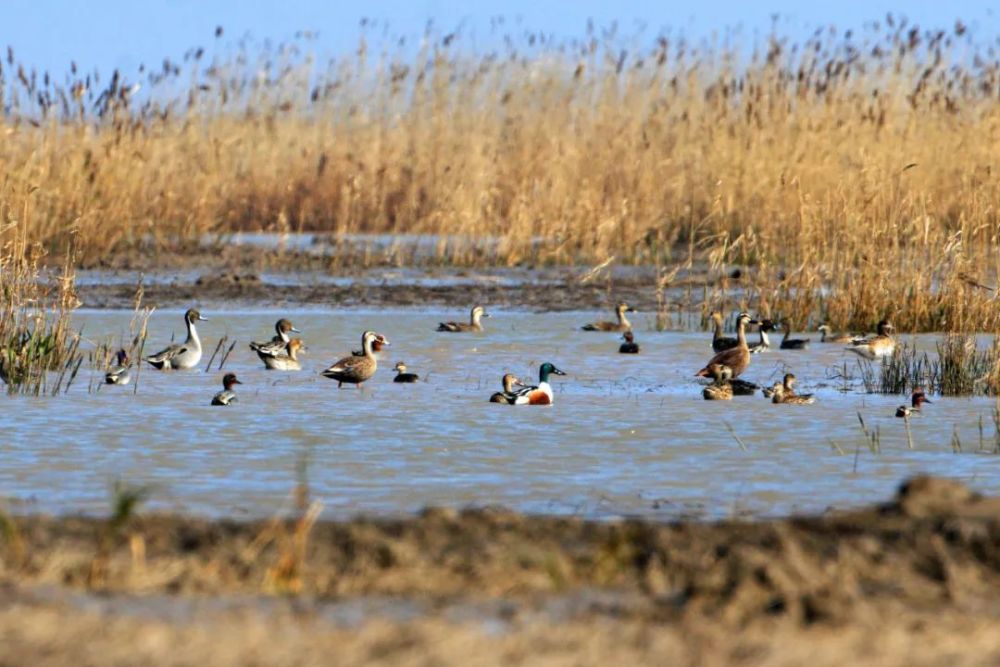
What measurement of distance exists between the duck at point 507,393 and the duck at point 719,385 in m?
1.12

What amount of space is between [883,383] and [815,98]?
788 centimetres

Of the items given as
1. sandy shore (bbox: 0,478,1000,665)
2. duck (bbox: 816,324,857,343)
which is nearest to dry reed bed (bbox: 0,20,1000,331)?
duck (bbox: 816,324,857,343)

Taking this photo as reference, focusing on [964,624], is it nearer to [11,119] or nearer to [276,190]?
[11,119]

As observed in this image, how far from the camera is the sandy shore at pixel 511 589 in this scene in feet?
13.8

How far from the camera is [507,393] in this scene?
34.0ft

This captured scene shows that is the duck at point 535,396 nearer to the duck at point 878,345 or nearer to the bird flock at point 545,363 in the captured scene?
the bird flock at point 545,363

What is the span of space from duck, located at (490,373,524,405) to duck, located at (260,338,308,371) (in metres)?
1.88

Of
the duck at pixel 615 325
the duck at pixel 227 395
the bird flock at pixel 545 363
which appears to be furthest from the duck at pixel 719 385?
the duck at pixel 615 325

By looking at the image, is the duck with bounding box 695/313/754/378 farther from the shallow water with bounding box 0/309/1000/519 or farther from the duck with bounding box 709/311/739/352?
the duck with bounding box 709/311/739/352

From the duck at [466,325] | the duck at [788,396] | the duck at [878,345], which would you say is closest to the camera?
the duck at [788,396]

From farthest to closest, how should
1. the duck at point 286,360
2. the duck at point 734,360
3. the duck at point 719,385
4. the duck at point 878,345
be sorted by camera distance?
1. the duck at point 286,360
2. the duck at point 878,345
3. the duck at point 734,360
4. the duck at point 719,385

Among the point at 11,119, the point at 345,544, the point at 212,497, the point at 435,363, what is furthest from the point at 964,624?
the point at 11,119

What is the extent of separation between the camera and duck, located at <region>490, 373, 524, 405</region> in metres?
10.2

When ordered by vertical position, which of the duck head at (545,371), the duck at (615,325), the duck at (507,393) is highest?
the duck at (615,325)
